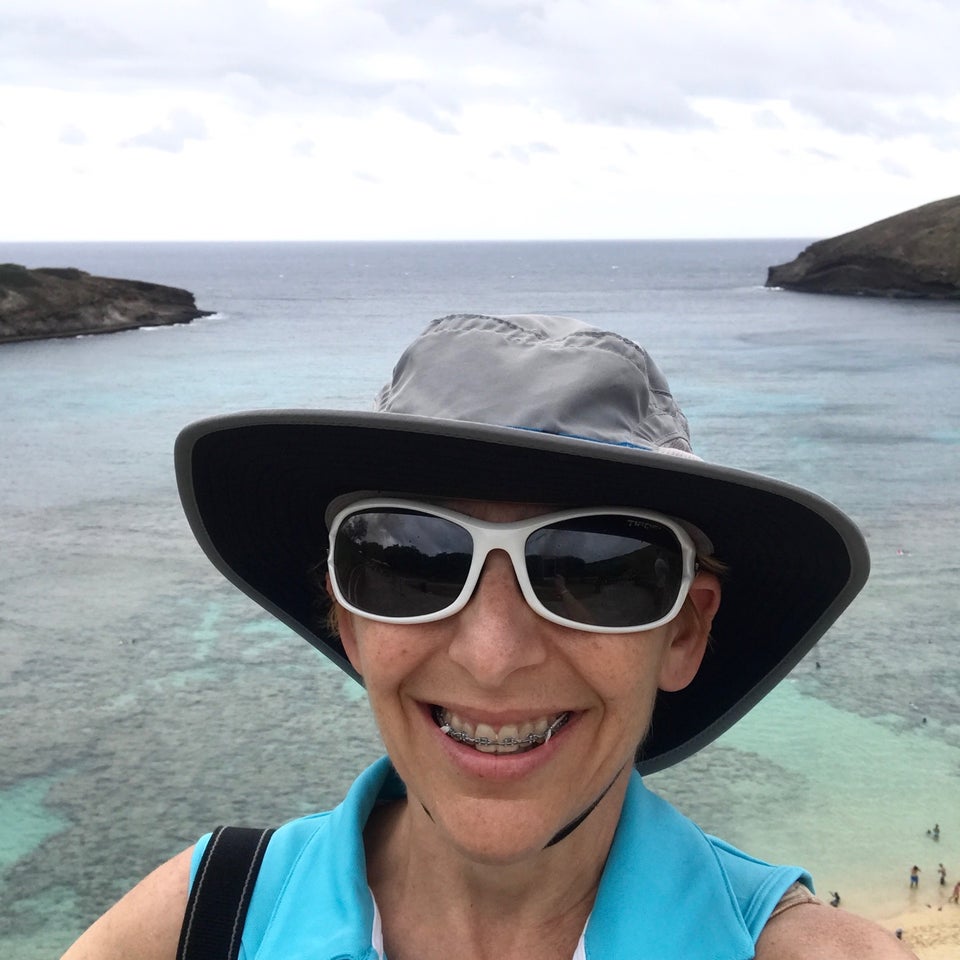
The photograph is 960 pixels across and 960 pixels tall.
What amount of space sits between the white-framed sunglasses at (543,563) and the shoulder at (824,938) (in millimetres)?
514

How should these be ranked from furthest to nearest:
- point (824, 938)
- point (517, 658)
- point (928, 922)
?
point (928, 922), point (517, 658), point (824, 938)

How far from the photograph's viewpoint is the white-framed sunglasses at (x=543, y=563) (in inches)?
74.3

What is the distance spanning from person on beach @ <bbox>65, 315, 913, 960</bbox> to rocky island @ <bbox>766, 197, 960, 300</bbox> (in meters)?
113

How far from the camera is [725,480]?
186 cm


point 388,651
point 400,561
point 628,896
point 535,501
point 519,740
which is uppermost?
point 535,501

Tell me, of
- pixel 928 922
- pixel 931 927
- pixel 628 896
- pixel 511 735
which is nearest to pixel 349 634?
pixel 511 735

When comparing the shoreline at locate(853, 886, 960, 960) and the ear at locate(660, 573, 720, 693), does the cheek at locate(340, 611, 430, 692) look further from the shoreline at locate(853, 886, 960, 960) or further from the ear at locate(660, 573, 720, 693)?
the shoreline at locate(853, 886, 960, 960)

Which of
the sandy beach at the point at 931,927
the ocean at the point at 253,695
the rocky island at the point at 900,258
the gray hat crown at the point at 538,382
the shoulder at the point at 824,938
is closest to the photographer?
the shoulder at the point at 824,938

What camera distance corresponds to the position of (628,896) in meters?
1.94

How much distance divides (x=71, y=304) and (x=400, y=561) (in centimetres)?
8811

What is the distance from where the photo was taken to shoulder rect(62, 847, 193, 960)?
6.63 ft

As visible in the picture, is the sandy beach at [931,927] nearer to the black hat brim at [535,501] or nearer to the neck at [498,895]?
the black hat brim at [535,501]

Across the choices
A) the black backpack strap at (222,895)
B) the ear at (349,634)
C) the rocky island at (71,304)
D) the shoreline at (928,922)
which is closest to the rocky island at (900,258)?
the rocky island at (71,304)

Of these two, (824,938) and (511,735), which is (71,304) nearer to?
(511,735)
